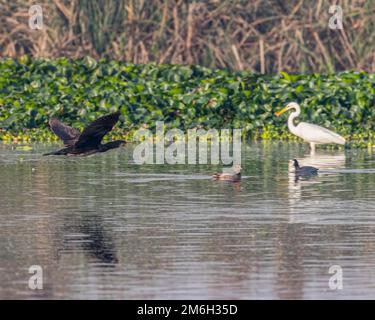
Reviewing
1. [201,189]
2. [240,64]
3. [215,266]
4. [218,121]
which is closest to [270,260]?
[215,266]

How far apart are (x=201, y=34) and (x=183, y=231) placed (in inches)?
622

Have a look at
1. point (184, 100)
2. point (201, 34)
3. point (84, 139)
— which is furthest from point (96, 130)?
point (201, 34)

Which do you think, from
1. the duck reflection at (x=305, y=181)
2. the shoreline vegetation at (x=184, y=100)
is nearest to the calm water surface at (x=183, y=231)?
the duck reflection at (x=305, y=181)

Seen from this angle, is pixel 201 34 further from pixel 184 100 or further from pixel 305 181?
pixel 305 181

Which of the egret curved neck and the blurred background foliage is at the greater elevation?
the blurred background foliage

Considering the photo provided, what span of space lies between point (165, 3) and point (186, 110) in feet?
13.8

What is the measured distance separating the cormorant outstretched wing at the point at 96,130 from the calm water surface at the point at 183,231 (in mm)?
494

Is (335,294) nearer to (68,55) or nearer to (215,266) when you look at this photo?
(215,266)

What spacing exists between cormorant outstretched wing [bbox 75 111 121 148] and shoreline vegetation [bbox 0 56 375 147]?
6.50 m

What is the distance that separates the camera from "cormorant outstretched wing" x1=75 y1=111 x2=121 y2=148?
16.7 metres

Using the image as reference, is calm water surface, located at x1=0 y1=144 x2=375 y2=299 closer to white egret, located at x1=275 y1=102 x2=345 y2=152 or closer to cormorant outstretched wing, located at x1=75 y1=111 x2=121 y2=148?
cormorant outstretched wing, located at x1=75 y1=111 x2=121 y2=148

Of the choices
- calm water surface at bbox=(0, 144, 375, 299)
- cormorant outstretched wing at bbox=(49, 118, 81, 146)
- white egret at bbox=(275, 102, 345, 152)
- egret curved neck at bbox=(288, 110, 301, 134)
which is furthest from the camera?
egret curved neck at bbox=(288, 110, 301, 134)

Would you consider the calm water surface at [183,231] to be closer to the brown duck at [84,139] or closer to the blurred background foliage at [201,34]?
the brown duck at [84,139]

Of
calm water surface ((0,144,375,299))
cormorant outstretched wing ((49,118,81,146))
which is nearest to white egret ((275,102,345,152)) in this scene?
calm water surface ((0,144,375,299))
